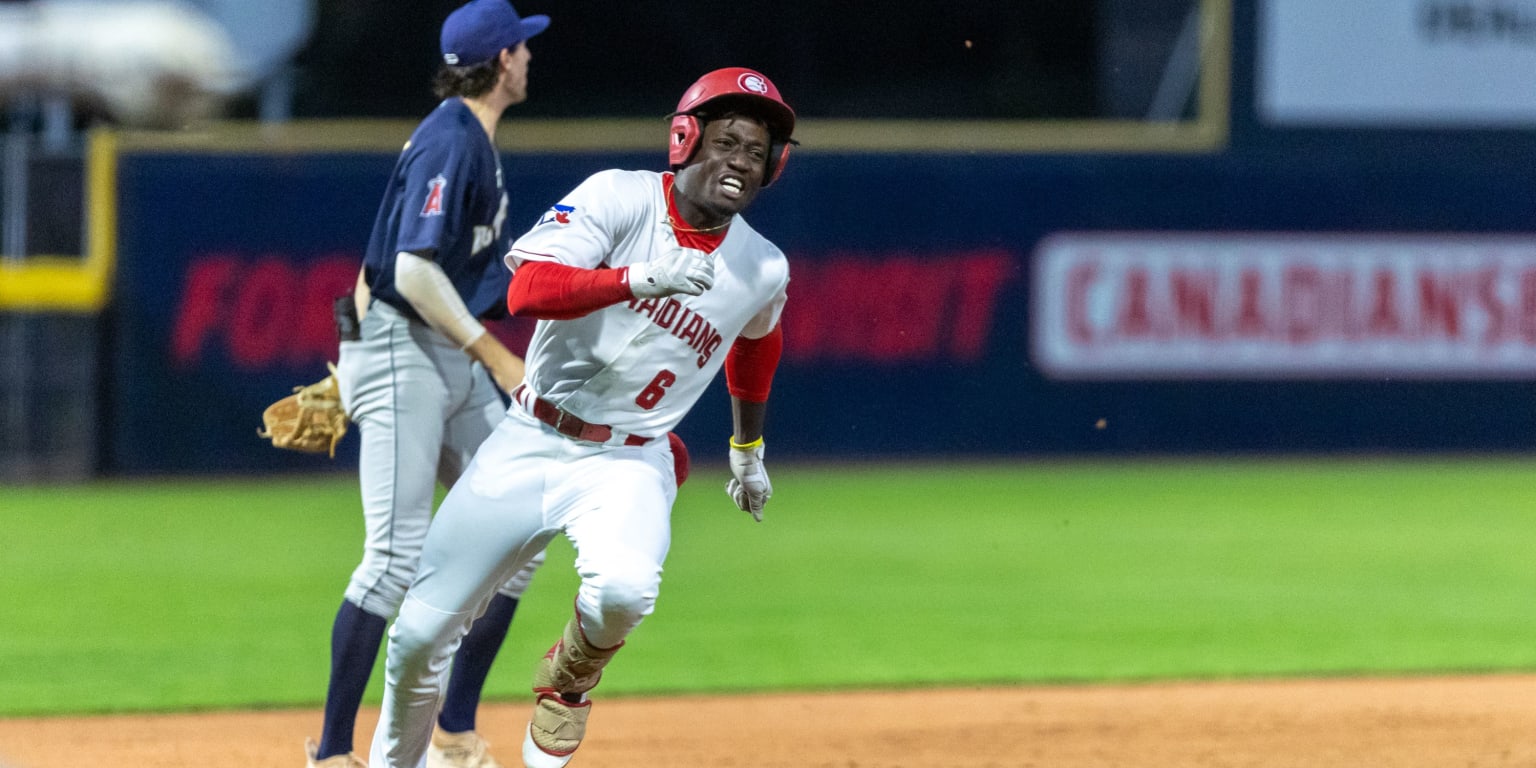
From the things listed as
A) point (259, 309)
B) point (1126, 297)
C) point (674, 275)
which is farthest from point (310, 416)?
point (1126, 297)

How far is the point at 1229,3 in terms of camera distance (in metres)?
13.2

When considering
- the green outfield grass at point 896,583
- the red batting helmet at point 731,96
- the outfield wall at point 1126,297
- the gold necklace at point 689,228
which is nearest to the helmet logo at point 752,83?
the red batting helmet at point 731,96

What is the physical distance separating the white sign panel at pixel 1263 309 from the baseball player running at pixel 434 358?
8.15 metres

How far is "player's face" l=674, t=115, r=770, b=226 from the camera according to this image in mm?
4141

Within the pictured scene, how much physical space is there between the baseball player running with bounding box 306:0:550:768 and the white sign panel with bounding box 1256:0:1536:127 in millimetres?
9146

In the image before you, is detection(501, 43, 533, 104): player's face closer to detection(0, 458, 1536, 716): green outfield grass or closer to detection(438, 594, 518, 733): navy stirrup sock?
detection(438, 594, 518, 733): navy stirrup sock

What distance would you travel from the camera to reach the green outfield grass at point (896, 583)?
22.2 ft

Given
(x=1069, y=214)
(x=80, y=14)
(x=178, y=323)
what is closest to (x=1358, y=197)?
(x=1069, y=214)

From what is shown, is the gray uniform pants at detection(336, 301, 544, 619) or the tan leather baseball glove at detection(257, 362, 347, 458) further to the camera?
the tan leather baseball glove at detection(257, 362, 347, 458)

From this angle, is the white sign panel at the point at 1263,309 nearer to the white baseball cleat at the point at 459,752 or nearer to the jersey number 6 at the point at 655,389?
the white baseball cleat at the point at 459,752

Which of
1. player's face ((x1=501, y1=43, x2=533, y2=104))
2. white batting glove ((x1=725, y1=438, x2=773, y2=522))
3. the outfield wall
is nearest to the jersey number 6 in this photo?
white batting glove ((x1=725, y1=438, x2=773, y2=522))

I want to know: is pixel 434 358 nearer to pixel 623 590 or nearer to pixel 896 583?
pixel 623 590

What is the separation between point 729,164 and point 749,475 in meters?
0.87

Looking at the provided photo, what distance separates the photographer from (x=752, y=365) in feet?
15.1
